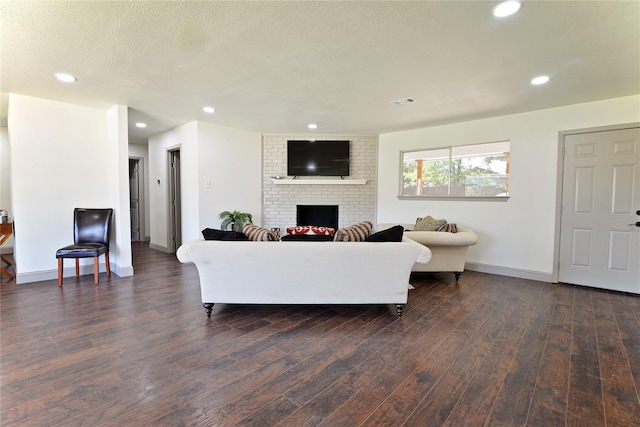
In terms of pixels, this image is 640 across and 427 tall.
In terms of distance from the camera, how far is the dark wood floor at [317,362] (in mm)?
1498

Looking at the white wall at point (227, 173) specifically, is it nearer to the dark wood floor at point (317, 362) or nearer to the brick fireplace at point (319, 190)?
the brick fireplace at point (319, 190)

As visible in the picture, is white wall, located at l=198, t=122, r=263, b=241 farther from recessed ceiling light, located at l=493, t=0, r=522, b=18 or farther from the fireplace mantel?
recessed ceiling light, located at l=493, t=0, r=522, b=18

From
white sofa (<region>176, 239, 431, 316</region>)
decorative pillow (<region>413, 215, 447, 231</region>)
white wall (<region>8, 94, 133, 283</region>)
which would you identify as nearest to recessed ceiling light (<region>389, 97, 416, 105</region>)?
decorative pillow (<region>413, 215, 447, 231</region>)

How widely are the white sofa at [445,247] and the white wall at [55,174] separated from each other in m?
4.09

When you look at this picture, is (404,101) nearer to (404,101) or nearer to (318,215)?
(404,101)

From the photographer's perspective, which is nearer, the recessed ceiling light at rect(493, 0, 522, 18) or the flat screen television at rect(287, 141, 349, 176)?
the recessed ceiling light at rect(493, 0, 522, 18)

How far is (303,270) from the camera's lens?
256 cm

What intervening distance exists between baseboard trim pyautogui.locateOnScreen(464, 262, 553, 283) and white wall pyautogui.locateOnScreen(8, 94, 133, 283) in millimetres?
5204

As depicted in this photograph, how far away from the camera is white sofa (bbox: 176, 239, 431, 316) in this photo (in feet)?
8.15

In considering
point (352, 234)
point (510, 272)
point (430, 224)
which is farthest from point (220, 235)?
point (510, 272)

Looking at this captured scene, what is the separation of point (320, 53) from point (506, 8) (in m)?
1.34

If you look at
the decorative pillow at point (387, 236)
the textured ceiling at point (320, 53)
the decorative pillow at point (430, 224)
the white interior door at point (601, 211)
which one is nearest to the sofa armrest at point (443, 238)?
the decorative pillow at point (430, 224)

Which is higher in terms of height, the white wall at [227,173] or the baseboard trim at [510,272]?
the white wall at [227,173]

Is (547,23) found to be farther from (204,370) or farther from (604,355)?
(204,370)
